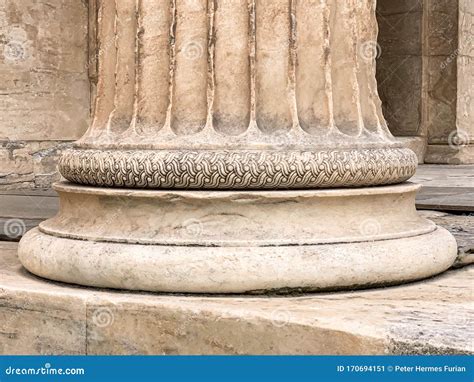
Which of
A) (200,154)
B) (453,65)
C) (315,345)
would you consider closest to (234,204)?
(200,154)

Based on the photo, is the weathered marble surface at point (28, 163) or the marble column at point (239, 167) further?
the weathered marble surface at point (28, 163)

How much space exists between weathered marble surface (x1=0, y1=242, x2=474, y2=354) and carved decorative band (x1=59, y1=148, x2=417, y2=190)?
414 millimetres

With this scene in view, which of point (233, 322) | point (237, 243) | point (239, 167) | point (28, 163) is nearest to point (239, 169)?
point (239, 167)

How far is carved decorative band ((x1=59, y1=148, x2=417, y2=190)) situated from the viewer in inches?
125

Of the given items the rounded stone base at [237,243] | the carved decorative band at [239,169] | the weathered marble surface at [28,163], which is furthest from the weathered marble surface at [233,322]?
the weathered marble surface at [28,163]

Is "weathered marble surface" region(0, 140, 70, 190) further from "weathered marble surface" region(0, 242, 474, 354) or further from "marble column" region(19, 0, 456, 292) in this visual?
"weathered marble surface" region(0, 242, 474, 354)

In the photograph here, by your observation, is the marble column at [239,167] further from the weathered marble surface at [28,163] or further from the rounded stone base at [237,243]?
the weathered marble surface at [28,163]

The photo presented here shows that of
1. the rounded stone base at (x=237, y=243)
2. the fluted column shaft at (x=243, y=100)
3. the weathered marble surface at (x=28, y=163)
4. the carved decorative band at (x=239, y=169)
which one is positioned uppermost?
the fluted column shaft at (x=243, y=100)

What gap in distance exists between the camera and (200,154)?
322 centimetres

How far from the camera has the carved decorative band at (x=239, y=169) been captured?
3.18 m

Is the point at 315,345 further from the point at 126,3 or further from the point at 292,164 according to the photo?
the point at 126,3

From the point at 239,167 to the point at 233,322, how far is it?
0.62 meters

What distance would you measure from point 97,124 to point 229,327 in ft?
4.24

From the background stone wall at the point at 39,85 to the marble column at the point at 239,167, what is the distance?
440 centimetres
